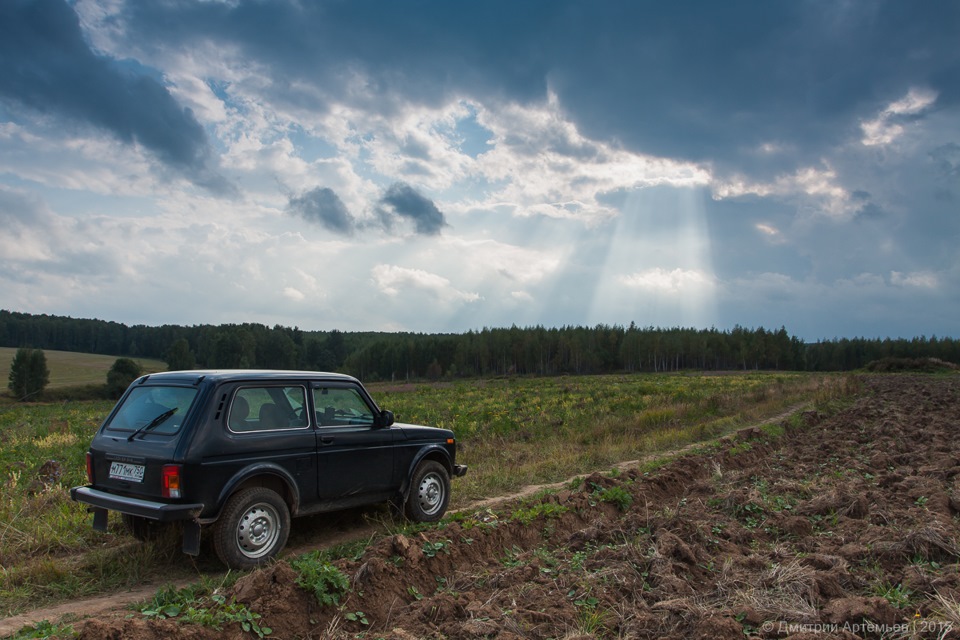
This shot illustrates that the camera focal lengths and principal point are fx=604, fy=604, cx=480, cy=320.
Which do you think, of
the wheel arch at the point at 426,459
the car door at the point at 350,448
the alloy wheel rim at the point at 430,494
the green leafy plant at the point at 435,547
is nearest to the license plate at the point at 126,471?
the car door at the point at 350,448

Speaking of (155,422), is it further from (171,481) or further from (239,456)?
(239,456)

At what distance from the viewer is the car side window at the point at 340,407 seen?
7.08 m

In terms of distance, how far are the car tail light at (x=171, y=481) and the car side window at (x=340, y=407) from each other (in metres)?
1.68

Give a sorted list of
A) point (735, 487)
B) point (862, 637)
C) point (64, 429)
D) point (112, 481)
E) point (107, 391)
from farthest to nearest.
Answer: point (107, 391)
point (64, 429)
point (735, 487)
point (112, 481)
point (862, 637)

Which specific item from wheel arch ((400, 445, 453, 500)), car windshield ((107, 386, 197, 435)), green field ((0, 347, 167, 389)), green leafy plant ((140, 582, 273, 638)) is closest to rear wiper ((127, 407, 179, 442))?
car windshield ((107, 386, 197, 435))

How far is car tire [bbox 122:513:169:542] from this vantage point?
6.53 m

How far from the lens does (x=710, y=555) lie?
579 cm

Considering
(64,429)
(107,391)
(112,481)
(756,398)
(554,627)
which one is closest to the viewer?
(554,627)

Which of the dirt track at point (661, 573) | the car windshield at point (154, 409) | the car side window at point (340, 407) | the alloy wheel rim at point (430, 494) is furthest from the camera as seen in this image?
the alloy wheel rim at point (430, 494)

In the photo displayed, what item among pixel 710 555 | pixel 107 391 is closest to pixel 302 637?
pixel 710 555

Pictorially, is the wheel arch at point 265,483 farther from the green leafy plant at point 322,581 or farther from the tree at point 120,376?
→ the tree at point 120,376

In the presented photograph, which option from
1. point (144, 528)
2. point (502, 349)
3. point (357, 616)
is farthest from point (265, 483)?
point (502, 349)

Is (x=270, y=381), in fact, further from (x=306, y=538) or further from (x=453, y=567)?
(x=453, y=567)

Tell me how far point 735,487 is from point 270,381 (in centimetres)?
703
